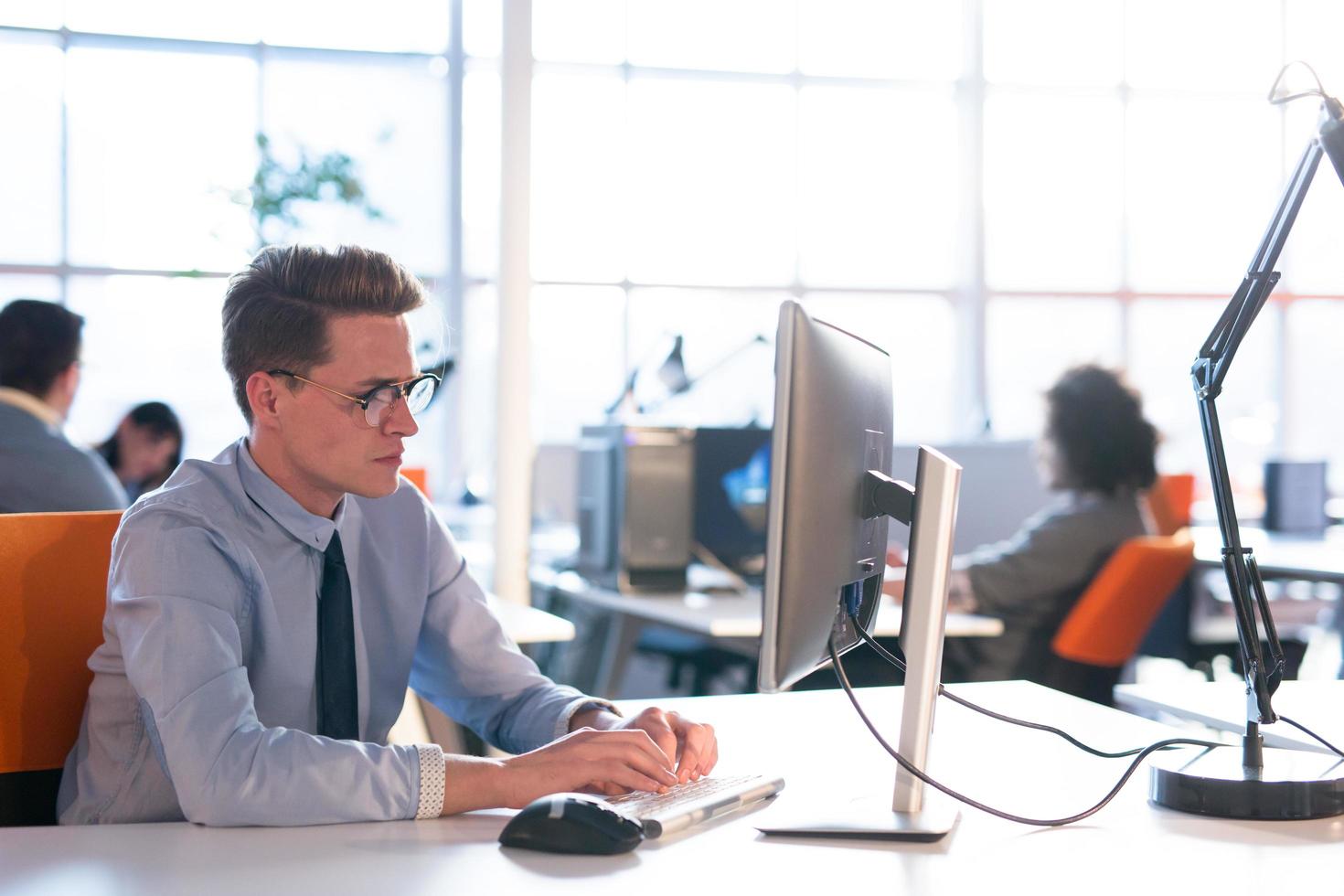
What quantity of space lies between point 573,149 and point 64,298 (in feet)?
7.98

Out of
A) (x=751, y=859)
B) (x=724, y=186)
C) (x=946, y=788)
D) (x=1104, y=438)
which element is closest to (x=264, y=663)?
(x=751, y=859)

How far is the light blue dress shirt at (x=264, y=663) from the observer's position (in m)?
1.19

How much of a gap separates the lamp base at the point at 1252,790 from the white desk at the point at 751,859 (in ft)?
0.05

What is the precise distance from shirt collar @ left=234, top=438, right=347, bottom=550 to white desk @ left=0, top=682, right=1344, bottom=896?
1.26 ft

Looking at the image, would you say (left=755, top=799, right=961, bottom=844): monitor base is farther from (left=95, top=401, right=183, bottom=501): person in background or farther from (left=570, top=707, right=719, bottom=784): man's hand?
(left=95, top=401, right=183, bottom=501): person in background

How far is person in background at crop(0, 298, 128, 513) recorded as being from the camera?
2.75m

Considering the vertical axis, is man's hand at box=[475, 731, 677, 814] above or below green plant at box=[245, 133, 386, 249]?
below

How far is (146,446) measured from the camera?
166 inches

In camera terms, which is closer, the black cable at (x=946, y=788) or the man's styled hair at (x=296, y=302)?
the black cable at (x=946, y=788)

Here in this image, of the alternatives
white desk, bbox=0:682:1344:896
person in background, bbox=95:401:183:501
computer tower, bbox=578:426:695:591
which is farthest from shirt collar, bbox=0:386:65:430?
white desk, bbox=0:682:1344:896

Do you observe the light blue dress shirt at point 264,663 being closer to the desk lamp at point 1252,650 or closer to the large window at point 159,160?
the desk lamp at point 1252,650

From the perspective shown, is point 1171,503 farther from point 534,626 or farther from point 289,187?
point 289,187

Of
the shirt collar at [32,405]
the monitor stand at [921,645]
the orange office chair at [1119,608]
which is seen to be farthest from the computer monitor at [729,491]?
the monitor stand at [921,645]

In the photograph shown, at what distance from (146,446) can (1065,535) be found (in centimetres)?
282
